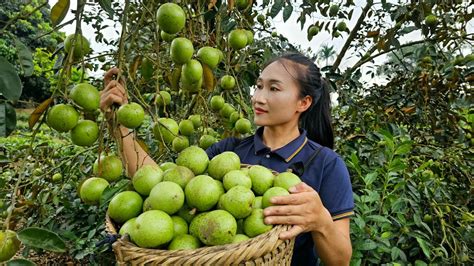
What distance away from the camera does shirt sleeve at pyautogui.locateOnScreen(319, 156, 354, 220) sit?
4.59 feet

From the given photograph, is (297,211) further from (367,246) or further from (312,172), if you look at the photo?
(367,246)

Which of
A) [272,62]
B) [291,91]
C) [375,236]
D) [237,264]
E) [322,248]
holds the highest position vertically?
[272,62]

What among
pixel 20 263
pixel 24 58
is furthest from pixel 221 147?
pixel 20 263

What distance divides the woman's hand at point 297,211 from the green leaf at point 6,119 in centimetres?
65

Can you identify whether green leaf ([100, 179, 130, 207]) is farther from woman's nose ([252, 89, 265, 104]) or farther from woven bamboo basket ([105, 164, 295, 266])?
woman's nose ([252, 89, 265, 104])

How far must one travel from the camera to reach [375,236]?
181cm

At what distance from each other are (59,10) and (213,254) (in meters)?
0.71

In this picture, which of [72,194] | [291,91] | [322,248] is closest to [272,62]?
[291,91]

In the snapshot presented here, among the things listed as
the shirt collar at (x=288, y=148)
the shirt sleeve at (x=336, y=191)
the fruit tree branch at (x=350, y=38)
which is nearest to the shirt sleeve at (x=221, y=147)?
the shirt collar at (x=288, y=148)

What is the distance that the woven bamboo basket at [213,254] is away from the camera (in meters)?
0.88

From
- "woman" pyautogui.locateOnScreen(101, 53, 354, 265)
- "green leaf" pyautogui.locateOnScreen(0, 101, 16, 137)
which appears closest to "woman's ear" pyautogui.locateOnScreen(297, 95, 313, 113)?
"woman" pyautogui.locateOnScreen(101, 53, 354, 265)

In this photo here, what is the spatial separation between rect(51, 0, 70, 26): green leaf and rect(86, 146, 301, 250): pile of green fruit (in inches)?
18.3

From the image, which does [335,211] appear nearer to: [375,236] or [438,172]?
[375,236]

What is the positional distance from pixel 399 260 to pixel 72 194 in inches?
73.5
